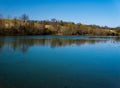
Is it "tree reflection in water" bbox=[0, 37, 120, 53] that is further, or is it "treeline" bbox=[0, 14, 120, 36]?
"treeline" bbox=[0, 14, 120, 36]

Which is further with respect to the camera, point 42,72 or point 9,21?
point 9,21

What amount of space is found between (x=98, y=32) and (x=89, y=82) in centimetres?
9245

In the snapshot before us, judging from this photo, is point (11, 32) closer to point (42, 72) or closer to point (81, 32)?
point (81, 32)

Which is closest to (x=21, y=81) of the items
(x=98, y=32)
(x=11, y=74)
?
(x=11, y=74)

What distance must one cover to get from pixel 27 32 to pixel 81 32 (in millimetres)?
33988

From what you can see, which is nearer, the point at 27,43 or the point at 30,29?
the point at 27,43

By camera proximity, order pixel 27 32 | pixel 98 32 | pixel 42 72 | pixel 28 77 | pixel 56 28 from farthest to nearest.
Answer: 1. pixel 98 32
2. pixel 56 28
3. pixel 27 32
4. pixel 42 72
5. pixel 28 77

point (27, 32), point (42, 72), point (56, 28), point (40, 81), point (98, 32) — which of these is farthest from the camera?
point (98, 32)

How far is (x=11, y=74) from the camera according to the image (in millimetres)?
9602

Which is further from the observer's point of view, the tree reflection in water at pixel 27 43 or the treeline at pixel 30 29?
the treeline at pixel 30 29

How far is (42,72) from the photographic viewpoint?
1018 centimetres

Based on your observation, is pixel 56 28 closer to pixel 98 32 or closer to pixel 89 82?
pixel 98 32

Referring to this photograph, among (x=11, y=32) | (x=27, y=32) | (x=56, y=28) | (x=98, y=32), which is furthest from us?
(x=98, y=32)

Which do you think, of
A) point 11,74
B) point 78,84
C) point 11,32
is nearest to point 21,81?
point 11,74
